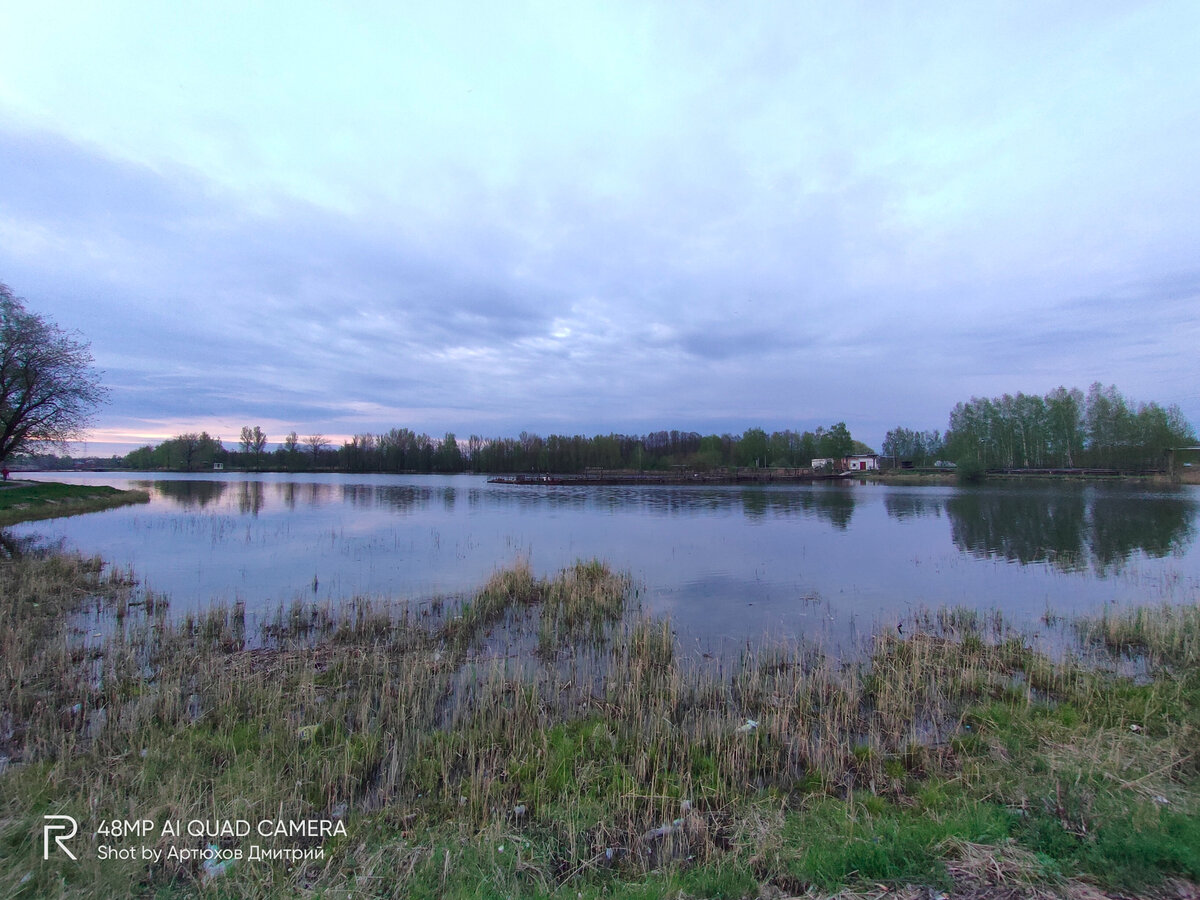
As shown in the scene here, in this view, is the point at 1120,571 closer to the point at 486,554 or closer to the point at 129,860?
the point at 486,554

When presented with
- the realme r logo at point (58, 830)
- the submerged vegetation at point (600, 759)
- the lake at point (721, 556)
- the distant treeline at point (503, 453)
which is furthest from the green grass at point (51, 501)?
the distant treeline at point (503, 453)

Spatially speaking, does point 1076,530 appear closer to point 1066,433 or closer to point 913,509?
point 913,509

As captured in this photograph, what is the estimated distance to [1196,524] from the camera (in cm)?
2600

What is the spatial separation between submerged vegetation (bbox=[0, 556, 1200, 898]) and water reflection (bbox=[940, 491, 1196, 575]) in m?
10.00

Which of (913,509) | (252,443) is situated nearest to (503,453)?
(252,443)

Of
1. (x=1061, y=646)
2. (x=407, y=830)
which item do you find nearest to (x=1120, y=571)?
(x=1061, y=646)

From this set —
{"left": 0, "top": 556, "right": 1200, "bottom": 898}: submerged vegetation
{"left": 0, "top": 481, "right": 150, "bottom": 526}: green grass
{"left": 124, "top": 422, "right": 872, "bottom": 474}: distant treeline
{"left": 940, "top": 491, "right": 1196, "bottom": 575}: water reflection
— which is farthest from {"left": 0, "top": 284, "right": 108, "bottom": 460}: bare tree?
{"left": 124, "top": 422, "right": 872, "bottom": 474}: distant treeline

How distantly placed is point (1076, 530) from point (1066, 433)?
80857 millimetres

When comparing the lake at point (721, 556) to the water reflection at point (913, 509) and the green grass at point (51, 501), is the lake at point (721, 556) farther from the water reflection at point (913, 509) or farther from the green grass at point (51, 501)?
the green grass at point (51, 501)

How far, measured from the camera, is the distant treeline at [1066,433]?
7650cm

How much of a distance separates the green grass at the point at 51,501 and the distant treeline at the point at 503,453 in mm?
86383

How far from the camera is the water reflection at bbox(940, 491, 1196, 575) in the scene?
18.6 meters

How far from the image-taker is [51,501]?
1276 inches

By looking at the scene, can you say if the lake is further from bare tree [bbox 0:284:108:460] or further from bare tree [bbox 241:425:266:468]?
bare tree [bbox 241:425:266:468]
